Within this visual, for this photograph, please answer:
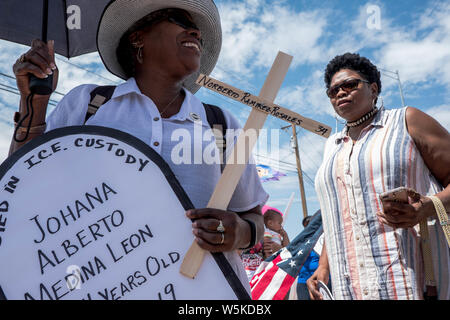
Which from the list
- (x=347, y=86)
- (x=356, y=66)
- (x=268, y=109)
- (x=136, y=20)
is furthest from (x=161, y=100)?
(x=356, y=66)

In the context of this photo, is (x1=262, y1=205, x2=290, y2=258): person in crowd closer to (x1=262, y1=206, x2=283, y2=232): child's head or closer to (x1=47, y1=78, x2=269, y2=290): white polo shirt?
(x1=262, y1=206, x2=283, y2=232): child's head

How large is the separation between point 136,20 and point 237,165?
A: 0.95 meters

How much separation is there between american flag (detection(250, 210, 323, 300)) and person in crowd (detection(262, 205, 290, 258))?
47.6 inches

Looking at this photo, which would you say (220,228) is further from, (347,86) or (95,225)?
(347,86)

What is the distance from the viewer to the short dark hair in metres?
2.50

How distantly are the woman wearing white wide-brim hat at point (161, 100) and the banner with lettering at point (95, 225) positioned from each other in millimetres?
112

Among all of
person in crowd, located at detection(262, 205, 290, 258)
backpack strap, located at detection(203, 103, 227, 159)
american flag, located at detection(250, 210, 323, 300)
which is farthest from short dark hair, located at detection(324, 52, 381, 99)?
person in crowd, located at detection(262, 205, 290, 258)

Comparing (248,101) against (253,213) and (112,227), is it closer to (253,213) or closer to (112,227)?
(253,213)

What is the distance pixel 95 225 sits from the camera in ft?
3.80

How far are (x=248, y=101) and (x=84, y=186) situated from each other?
0.61 meters

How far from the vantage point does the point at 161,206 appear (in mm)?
1181
